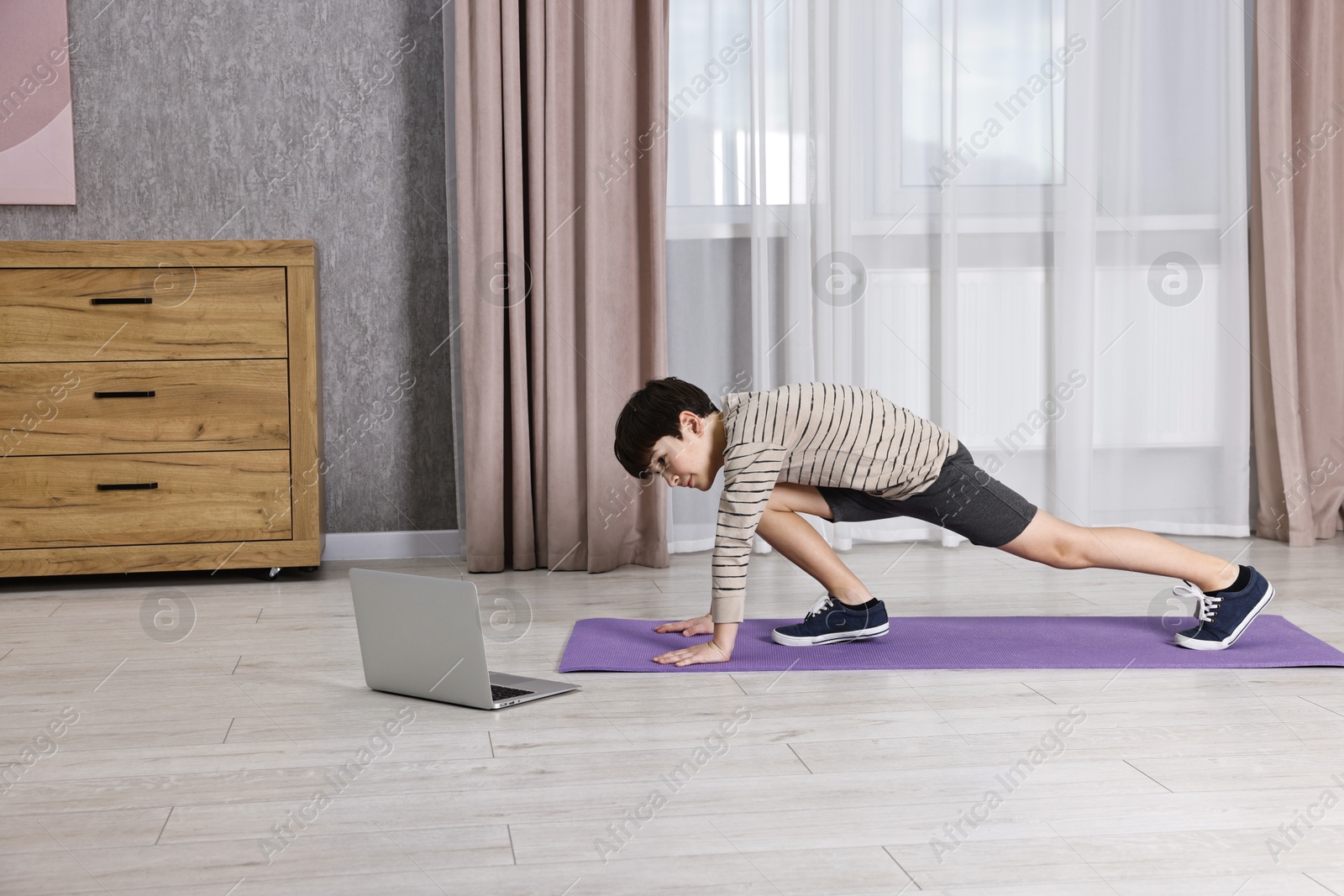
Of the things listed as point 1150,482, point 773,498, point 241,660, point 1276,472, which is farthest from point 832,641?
point 1276,472

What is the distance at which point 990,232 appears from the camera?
305cm

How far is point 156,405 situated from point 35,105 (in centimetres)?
90

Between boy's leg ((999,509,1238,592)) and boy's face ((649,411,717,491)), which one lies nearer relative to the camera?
boy's face ((649,411,717,491))

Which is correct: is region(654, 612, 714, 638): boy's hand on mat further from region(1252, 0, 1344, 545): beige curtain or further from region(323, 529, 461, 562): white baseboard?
region(1252, 0, 1344, 545): beige curtain

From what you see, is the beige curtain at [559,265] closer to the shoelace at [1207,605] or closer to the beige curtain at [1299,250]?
the shoelace at [1207,605]

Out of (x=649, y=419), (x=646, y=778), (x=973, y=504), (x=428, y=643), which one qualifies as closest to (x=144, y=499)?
(x=428, y=643)

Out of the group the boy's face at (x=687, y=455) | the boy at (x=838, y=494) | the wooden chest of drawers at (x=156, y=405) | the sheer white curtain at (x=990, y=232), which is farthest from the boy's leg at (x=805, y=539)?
the wooden chest of drawers at (x=156, y=405)

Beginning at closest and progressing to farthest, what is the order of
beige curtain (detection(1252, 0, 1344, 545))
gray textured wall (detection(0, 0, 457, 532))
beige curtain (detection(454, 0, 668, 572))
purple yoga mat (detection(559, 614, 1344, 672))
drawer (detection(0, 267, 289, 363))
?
purple yoga mat (detection(559, 614, 1344, 672))
drawer (detection(0, 267, 289, 363))
beige curtain (detection(454, 0, 668, 572))
gray textured wall (detection(0, 0, 457, 532))
beige curtain (detection(1252, 0, 1344, 545))

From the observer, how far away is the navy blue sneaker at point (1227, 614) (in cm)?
191

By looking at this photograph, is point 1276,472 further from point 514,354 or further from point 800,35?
point 514,354

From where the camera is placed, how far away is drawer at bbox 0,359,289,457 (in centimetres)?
253

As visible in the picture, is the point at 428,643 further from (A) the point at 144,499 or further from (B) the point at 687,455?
(A) the point at 144,499

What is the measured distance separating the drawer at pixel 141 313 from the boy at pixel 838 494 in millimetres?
1172

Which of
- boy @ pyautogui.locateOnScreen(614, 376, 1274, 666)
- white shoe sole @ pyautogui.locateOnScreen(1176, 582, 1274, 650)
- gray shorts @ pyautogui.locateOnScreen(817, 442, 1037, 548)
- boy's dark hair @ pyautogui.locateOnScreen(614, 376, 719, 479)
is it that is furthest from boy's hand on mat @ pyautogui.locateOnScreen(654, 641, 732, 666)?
white shoe sole @ pyautogui.locateOnScreen(1176, 582, 1274, 650)
